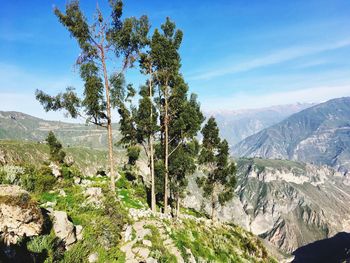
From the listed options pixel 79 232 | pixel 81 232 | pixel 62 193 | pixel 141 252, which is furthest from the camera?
pixel 62 193

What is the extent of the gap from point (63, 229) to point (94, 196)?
25.7 ft

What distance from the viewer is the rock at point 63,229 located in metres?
14.9

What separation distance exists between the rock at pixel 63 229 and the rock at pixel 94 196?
5678 mm

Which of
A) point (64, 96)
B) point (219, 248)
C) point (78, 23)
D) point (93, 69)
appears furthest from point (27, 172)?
point (219, 248)

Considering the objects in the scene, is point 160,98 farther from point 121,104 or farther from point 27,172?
point 27,172

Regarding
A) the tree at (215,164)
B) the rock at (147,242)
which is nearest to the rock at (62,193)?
the rock at (147,242)

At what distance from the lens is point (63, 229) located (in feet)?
49.8

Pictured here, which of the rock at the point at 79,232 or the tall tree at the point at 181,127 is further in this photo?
the tall tree at the point at 181,127

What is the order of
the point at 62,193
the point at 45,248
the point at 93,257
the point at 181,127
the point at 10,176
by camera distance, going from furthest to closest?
the point at 181,127, the point at 62,193, the point at 10,176, the point at 93,257, the point at 45,248

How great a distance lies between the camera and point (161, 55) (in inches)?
1361

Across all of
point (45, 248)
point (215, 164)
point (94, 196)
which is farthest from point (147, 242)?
point (215, 164)

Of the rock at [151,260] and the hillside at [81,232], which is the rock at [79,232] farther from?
the rock at [151,260]

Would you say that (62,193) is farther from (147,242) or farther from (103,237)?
(147,242)

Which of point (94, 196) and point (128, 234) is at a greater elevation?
point (94, 196)
